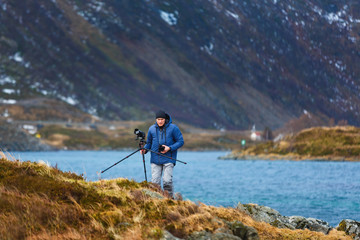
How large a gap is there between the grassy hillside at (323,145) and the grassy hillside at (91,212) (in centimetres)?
12361

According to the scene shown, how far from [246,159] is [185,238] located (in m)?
155

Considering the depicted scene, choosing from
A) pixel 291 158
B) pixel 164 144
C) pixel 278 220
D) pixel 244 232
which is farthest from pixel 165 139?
pixel 291 158

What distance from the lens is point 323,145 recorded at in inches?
5468

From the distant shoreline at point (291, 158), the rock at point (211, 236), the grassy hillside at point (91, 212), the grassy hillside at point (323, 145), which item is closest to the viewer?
the grassy hillside at point (91, 212)

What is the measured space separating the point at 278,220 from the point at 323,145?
411ft

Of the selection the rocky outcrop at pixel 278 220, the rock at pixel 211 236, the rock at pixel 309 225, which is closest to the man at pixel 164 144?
the rocky outcrop at pixel 278 220

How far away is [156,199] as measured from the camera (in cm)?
1452

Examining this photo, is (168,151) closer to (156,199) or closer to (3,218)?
(156,199)

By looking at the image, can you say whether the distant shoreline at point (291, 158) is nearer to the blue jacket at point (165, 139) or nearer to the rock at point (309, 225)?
the rock at point (309, 225)

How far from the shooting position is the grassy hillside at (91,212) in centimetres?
1205

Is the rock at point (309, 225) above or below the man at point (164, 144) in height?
below

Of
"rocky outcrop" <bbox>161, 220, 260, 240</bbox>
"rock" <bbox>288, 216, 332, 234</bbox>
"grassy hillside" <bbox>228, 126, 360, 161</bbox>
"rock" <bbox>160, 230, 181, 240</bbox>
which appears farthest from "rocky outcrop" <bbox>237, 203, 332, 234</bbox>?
"grassy hillside" <bbox>228, 126, 360, 161</bbox>

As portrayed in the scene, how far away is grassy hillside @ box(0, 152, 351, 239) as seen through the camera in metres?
12.0

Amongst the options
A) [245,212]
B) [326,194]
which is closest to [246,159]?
[326,194]
